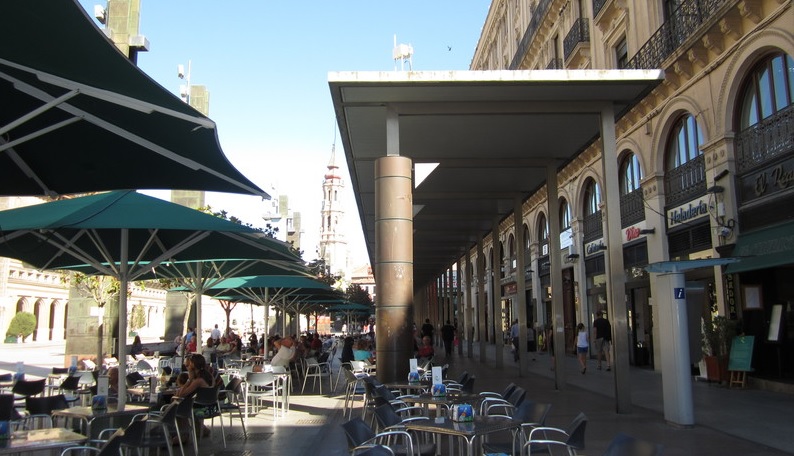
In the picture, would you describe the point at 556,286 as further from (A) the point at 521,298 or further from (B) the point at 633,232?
(B) the point at 633,232

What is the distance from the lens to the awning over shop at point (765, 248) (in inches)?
479

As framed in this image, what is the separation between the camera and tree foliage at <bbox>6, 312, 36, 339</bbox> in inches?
2016

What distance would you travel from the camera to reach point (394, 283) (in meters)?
11.1

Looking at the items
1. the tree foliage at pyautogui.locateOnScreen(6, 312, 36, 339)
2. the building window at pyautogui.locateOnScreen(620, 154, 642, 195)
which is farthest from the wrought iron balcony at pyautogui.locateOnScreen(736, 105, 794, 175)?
the tree foliage at pyautogui.locateOnScreen(6, 312, 36, 339)

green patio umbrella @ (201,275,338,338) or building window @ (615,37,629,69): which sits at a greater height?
building window @ (615,37,629,69)

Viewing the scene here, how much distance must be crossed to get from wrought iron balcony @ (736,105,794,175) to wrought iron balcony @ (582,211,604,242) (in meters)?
8.60

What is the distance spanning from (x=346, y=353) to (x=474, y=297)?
36.7 m

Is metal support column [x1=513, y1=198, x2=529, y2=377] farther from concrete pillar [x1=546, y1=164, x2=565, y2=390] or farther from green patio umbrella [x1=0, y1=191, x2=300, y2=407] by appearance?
green patio umbrella [x1=0, y1=191, x2=300, y2=407]

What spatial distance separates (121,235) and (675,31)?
15140 millimetres

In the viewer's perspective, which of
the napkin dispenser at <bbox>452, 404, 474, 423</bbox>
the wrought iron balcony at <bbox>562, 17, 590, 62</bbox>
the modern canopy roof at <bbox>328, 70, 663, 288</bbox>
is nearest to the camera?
the napkin dispenser at <bbox>452, 404, 474, 423</bbox>

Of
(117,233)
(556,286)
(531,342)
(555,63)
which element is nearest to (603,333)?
(556,286)

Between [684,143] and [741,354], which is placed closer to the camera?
[741,354]

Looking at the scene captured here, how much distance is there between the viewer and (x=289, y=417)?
11.9m

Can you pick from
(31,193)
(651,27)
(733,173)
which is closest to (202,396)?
(31,193)
